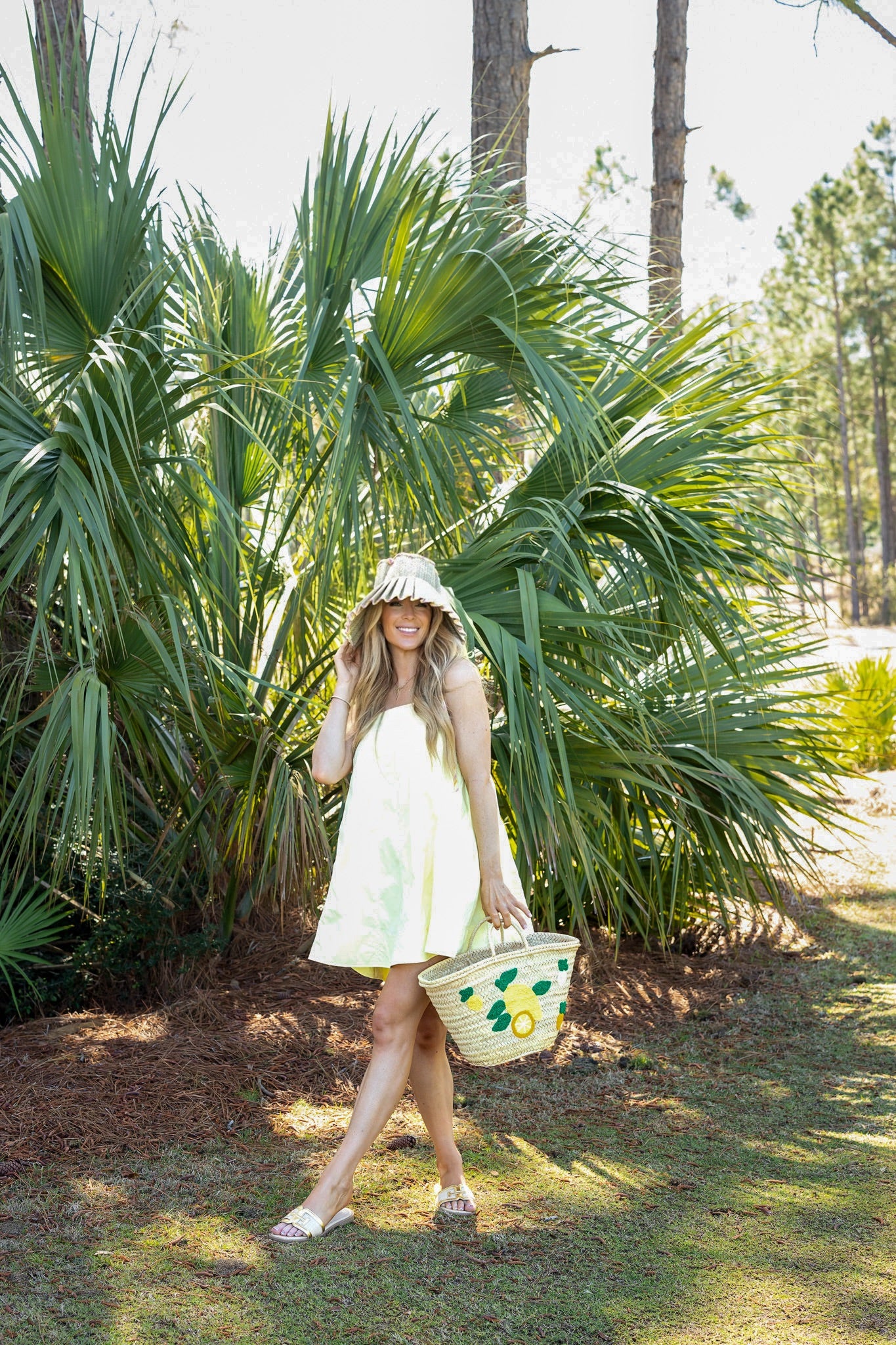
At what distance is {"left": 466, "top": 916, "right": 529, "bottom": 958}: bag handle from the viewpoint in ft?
10.0

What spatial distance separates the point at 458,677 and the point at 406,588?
0.89 ft

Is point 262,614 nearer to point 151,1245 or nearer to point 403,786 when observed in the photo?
point 403,786

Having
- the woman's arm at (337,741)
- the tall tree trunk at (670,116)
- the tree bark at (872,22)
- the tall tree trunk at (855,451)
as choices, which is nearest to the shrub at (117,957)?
the woman's arm at (337,741)

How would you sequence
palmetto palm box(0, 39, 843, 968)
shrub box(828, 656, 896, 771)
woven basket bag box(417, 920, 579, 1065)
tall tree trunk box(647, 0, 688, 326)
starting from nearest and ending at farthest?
woven basket bag box(417, 920, 579, 1065)
palmetto palm box(0, 39, 843, 968)
shrub box(828, 656, 896, 771)
tall tree trunk box(647, 0, 688, 326)

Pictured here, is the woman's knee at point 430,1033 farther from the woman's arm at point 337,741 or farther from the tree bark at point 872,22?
the tree bark at point 872,22

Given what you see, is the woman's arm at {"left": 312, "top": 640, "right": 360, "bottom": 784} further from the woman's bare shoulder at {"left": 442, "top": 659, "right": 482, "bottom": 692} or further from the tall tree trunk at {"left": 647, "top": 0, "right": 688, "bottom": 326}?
the tall tree trunk at {"left": 647, "top": 0, "right": 688, "bottom": 326}

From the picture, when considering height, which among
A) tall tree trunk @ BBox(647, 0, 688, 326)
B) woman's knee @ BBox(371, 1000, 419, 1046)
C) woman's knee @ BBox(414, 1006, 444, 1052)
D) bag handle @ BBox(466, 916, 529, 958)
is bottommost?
woman's knee @ BBox(414, 1006, 444, 1052)

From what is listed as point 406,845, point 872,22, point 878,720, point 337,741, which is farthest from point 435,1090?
point 878,720

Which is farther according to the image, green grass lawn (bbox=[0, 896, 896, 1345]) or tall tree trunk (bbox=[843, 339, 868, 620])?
tall tree trunk (bbox=[843, 339, 868, 620])

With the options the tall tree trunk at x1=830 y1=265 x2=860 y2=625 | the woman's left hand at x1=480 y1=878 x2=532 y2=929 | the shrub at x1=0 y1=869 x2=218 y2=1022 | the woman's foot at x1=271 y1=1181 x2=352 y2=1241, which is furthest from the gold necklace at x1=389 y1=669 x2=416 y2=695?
the tall tree trunk at x1=830 y1=265 x2=860 y2=625

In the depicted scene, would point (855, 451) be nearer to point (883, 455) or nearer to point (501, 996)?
point (883, 455)

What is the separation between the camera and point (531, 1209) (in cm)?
326

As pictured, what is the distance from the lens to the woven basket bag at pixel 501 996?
9.67 ft

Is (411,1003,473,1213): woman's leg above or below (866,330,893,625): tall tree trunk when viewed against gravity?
below
